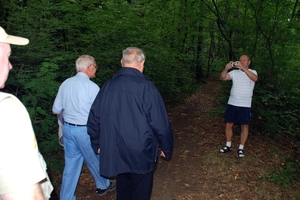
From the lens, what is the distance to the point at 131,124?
258 cm

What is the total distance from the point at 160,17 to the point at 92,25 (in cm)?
475

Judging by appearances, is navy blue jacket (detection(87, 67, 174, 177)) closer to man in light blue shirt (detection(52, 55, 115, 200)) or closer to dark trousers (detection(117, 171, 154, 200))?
dark trousers (detection(117, 171, 154, 200))

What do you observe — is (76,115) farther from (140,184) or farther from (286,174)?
(286,174)

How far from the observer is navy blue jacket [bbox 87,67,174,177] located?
2.55 metres

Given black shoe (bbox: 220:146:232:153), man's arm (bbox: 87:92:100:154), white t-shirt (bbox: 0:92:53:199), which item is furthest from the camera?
black shoe (bbox: 220:146:232:153)

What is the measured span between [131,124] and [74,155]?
1401mm

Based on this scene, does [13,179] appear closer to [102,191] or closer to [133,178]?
[133,178]

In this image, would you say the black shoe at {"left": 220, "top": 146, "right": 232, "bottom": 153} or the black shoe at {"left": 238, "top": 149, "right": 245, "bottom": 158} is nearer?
the black shoe at {"left": 238, "top": 149, "right": 245, "bottom": 158}

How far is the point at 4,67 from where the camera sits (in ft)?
3.83

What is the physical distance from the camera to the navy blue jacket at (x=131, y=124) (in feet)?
8.36

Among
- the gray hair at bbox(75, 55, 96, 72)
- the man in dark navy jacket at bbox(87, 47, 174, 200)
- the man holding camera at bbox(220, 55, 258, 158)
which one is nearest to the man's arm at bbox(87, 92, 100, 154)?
the man in dark navy jacket at bbox(87, 47, 174, 200)

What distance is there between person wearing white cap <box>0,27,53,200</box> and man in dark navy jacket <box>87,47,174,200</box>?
4.87ft

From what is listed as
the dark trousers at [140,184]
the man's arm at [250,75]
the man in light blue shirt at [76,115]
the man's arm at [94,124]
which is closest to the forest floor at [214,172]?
the man in light blue shirt at [76,115]

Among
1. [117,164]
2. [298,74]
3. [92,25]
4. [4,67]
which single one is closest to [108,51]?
[92,25]
